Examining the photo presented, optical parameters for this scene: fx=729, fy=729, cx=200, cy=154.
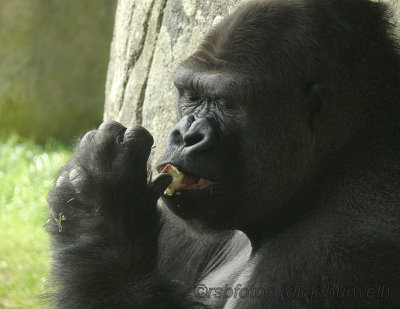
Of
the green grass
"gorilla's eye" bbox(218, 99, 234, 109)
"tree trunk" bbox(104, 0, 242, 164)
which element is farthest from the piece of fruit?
the green grass

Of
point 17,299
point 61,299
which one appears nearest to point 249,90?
point 61,299

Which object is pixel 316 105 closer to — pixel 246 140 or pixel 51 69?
pixel 246 140

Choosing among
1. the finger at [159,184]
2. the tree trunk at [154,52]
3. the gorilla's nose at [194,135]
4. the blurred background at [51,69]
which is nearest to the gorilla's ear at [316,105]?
the gorilla's nose at [194,135]

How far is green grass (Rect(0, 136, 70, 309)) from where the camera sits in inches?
234

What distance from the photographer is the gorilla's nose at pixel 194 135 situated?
123 inches

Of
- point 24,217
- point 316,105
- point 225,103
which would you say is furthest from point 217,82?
point 24,217

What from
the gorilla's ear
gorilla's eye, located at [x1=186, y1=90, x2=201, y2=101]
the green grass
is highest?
Result: the gorilla's ear

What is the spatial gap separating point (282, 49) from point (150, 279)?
1.19 meters

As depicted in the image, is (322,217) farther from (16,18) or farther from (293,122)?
(16,18)

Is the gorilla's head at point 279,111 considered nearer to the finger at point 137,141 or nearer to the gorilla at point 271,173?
the gorilla at point 271,173

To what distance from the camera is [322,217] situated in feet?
10.2

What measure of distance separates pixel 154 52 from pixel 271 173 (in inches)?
80.6

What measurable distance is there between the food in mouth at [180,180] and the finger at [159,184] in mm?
23

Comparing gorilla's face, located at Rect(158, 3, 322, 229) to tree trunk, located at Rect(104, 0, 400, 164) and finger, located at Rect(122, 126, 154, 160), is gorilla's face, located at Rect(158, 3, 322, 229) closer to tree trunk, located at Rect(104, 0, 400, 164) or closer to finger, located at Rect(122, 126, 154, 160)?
finger, located at Rect(122, 126, 154, 160)
